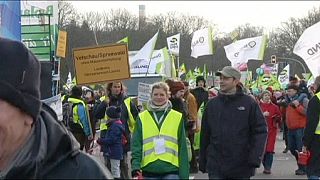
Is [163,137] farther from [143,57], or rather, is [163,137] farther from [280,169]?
[143,57]

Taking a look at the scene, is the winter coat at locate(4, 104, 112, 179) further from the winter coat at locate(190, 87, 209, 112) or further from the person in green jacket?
the winter coat at locate(190, 87, 209, 112)

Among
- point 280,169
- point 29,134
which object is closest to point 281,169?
point 280,169

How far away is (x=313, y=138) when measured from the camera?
838 cm

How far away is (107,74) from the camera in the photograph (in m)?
9.98

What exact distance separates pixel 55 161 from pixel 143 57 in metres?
20.2

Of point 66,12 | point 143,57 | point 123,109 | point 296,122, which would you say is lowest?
point 296,122

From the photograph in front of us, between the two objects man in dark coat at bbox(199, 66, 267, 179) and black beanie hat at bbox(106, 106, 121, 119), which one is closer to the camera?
man in dark coat at bbox(199, 66, 267, 179)

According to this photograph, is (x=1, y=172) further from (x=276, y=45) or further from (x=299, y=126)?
(x=276, y=45)

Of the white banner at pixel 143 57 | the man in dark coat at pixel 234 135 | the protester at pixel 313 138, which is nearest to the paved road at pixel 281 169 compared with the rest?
the protester at pixel 313 138

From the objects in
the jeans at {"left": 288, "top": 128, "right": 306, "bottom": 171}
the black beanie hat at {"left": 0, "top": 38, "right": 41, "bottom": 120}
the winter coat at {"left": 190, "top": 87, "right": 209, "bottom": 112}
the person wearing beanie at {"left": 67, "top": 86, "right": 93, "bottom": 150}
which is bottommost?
the jeans at {"left": 288, "top": 128, "right": 306, "bottom": 171}

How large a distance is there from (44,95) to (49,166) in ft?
22.3

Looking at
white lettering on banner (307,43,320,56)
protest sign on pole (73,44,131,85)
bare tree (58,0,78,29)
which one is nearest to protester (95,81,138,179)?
protest sign on pole (73,44,131,85)

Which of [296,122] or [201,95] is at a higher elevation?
[201,95]

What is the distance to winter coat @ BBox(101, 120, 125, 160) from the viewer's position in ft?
32.5
